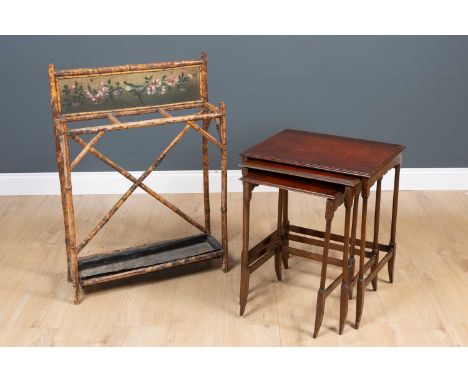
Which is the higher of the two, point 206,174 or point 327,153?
point 327,153

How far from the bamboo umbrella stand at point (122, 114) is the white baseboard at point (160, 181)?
1.05 metres

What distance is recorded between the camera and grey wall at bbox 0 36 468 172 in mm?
4938

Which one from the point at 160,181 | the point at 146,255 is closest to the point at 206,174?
the point at 146,255

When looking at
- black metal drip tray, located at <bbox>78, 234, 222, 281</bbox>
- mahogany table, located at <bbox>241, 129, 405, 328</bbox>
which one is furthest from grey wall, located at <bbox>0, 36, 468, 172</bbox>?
mahogany table, located at <bbox>241, 129, 405, 328</bbox>

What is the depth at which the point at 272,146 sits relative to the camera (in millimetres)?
3582

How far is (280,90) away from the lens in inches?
198

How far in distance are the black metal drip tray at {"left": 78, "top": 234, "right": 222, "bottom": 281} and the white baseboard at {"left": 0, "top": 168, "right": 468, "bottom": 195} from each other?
3.30 feet

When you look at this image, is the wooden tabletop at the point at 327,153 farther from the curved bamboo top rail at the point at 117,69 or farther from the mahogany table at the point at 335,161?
the curved bamboo top rail at the point at 117,69

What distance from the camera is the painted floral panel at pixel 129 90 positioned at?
3.68 metres

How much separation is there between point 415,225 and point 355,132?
0.77 metres

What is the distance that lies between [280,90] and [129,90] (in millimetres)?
1472

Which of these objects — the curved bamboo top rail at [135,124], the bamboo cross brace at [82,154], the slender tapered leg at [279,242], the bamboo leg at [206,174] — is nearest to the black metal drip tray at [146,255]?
the bamboo leg at [206,174]

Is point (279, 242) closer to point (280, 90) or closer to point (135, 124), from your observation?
point (135, 124)
